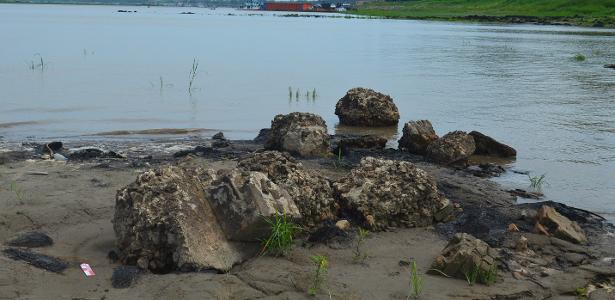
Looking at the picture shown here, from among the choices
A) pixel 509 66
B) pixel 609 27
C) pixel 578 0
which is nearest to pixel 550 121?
pixel 509 66

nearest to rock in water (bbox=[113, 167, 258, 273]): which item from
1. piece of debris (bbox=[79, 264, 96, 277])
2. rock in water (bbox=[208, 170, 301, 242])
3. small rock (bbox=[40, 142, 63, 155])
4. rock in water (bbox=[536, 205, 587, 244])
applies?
rock in water (bbox=[208, 170, 301, 242])

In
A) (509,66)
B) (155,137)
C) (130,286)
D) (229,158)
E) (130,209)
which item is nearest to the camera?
(130,286)

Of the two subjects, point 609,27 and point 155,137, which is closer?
point 155,137

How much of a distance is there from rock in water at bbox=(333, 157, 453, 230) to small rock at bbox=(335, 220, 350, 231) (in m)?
0.19

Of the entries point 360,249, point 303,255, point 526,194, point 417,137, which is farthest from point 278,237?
point 417,137

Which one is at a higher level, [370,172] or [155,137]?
[370,172]

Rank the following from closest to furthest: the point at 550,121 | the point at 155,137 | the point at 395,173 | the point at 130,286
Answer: the point at 130,286 → the point at 395,173 → the point at 155,137 → the point at 550,121

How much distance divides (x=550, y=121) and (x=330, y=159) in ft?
23.4

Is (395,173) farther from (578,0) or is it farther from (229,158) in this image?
(578,0)

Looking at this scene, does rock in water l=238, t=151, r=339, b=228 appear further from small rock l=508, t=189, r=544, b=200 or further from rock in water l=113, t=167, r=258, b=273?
small rock l=508, t=189, r=544, b=200

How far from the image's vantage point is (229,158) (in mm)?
9727

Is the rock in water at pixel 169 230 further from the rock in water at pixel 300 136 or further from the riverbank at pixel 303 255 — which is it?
the rock in water at pixel 300 136

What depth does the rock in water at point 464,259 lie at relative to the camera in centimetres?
541

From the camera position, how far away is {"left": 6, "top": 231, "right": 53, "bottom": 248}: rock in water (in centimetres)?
573
